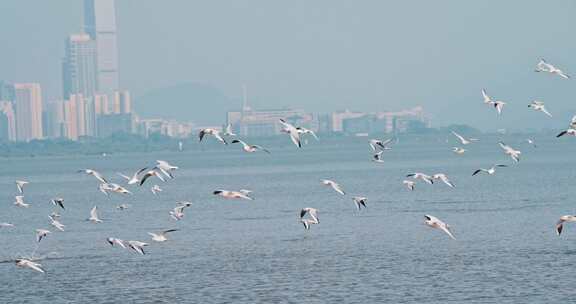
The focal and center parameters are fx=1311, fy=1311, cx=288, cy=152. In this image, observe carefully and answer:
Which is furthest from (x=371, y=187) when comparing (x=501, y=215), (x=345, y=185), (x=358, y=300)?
(x=358, y=300)

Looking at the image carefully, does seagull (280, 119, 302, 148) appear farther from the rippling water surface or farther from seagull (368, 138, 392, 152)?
seagull (368, 138, 392, 152)

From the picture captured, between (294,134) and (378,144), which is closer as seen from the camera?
(294,134)

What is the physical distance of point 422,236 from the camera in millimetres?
63562

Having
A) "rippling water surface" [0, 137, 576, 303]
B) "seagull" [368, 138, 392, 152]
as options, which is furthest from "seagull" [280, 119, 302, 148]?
"seagull" [368, 138, 392, 152]

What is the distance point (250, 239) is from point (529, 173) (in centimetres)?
7690

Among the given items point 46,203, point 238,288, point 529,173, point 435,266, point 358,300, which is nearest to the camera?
point 358,300

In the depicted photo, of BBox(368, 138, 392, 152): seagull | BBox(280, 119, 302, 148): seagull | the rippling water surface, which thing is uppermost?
BBox(280, 119, 302, 148): seagull

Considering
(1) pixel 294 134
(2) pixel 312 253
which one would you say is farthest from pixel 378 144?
(1) pixel 294 134

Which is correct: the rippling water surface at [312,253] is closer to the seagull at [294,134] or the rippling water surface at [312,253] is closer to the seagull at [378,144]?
the seagull at [378,144]

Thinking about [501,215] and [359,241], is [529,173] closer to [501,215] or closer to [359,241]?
[501,215]

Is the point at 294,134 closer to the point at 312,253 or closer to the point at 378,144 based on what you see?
the point at 378,144

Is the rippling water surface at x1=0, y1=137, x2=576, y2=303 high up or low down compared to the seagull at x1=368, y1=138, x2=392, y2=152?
down

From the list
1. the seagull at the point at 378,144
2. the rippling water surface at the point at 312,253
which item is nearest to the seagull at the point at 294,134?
the rippling water surface at the point at 312,253

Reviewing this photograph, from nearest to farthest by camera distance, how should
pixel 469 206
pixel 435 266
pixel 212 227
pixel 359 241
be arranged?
1. pixel 435 266
2. pixel 359 241
3. pixel 212 227
4. pixel 469 206
